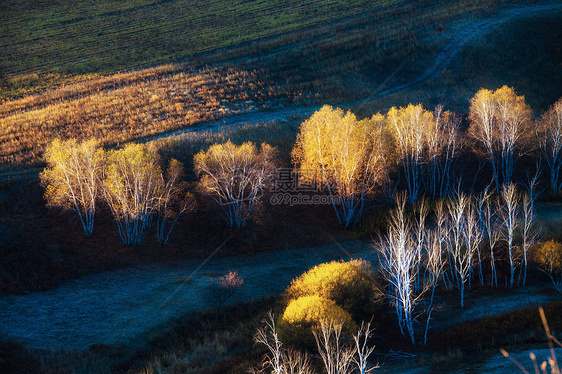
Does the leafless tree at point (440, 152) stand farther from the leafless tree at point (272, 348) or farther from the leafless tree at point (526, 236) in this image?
the leafless tree at point (272, 348)

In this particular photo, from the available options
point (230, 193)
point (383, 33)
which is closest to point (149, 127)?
point (230, 193)

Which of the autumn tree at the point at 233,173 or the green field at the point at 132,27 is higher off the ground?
the green field at the point at 132,27

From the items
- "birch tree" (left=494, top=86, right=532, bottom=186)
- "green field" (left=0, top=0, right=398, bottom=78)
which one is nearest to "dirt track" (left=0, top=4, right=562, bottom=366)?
"birch tree" (left=494, top=86, right=532, bottom=186)

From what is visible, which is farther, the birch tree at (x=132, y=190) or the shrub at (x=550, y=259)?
the birch tree at (x=132, y=190)

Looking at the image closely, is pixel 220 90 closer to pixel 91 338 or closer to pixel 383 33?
pixel 383 33

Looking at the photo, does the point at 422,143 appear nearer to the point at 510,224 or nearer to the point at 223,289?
the point at 510,224

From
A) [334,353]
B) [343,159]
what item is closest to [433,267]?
[334,353]

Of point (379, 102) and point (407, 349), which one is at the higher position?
point (379, 102)

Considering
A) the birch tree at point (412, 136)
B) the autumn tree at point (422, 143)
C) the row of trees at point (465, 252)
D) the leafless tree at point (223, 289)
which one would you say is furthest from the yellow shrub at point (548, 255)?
the leafless tree at point (223, 289)
